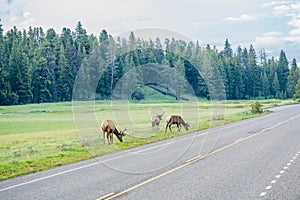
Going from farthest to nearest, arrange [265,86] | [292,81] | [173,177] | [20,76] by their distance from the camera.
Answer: [292,81] → [265,86] → [20,76] → [173,177]

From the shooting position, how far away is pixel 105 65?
23.7 metres

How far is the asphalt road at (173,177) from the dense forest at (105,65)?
17.4 feet

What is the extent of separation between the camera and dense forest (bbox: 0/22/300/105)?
2159cm

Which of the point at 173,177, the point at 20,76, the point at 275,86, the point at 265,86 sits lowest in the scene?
the point at 173,177

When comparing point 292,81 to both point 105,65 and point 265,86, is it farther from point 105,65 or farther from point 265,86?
point 105,65

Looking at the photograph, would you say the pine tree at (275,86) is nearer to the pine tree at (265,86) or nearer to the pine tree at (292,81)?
the pine tree at (265,86)

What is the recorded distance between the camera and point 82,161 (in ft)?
50.4

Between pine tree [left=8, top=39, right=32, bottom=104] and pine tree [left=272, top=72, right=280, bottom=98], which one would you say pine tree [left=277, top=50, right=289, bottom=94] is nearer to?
pine tree [left=272, top=72, right=280, bottom=98]

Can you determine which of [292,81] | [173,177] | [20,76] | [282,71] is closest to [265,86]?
[292,81]

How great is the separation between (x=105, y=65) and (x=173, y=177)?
1357cm

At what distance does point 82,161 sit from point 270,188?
787cm

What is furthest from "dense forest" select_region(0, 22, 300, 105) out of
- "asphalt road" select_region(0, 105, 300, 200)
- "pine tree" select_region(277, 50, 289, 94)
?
"asphalt road" select_region(0, 105, 300, 200)

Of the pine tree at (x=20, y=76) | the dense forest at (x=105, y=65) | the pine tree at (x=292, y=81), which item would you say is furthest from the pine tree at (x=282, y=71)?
the pine tree at (x=20, y=76)

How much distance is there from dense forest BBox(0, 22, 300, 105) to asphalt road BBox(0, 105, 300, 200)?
5292 mm
